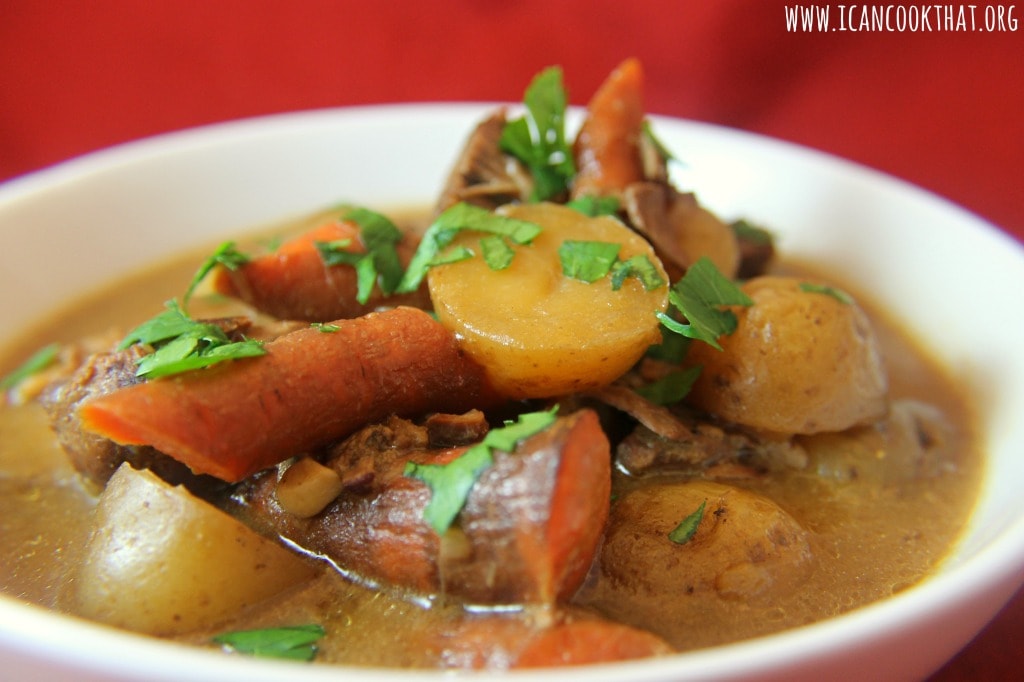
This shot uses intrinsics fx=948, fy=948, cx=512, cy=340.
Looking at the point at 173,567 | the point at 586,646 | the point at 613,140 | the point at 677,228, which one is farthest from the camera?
the point at 613,140

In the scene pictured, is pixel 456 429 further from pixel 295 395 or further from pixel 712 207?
pixel 712 207

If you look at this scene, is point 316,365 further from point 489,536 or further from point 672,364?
point 672,364

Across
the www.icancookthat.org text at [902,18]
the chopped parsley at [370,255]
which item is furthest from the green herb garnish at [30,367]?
the www.icancookthat.org text at [902,18]

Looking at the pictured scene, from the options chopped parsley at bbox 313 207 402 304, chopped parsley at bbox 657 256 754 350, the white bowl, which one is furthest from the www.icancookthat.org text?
chopped parsley at bbox 313 207 402 304

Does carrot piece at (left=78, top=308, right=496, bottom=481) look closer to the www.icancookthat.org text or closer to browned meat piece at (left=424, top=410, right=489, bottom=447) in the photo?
browned meat piece at (left=424, top=410, right=489, bottom=447)

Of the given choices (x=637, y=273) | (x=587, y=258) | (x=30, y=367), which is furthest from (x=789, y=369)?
(x=30, y=367)

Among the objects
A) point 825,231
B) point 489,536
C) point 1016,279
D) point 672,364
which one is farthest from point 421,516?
point 825,231

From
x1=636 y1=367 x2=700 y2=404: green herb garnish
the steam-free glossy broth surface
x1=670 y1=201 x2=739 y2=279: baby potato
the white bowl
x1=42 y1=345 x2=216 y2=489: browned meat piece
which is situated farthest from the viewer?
x1=670 y1=201 x2=739 y2=279: baby potato
